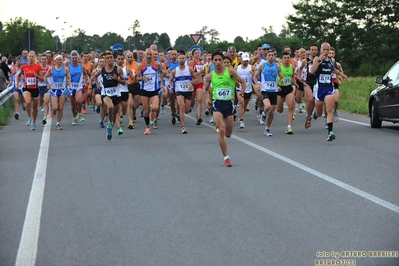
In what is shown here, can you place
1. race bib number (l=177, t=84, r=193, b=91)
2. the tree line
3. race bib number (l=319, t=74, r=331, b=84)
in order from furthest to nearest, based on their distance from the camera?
the tree line < race bib number (l=177, t=84, r=193, b=91) < race bib number (l=319, t=74, r=331, b=84)

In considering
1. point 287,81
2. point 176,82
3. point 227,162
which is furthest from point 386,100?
point 227,162

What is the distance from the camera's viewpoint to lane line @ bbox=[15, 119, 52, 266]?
7270mm

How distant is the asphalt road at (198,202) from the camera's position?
24.2 ft

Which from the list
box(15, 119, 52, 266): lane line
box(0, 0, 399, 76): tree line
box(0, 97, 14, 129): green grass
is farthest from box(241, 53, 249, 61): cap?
box(0, 0, 399, 76): tree line

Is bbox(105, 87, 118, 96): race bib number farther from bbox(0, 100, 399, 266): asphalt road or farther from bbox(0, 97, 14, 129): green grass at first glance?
bbox(0, 97, 14, 129): green grass

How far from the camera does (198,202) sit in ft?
32.7

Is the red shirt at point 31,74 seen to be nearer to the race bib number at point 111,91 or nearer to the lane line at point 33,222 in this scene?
the race bib number at point 111,91

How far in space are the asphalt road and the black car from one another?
200 centimetres

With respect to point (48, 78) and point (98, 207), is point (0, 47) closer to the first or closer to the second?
point (48, 78)

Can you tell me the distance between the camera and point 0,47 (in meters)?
132

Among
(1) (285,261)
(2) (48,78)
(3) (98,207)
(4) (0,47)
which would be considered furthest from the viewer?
(4) (0,47)

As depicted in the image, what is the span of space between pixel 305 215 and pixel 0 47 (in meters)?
127

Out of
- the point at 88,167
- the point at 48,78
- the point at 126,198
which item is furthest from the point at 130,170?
the point at 48,78

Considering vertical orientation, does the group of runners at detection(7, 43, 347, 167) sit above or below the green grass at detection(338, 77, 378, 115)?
above
